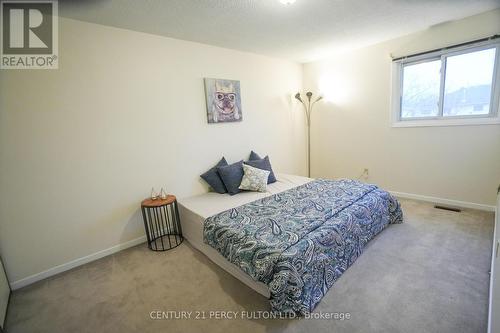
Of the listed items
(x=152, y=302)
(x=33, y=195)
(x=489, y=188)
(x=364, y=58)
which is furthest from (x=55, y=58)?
(x=489, y=188)

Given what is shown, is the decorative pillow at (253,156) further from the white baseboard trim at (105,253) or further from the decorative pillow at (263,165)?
the white baseboard trim at (105,253)

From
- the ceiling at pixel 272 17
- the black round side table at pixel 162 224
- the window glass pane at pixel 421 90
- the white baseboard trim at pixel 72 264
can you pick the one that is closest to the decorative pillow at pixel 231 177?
the black round side table at pixel 162 224

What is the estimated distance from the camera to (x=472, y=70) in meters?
2.79

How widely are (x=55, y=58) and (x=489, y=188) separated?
A: 4883 mm

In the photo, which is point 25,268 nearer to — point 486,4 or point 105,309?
point 105,309

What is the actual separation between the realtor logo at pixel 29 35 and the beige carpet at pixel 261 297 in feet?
6.36

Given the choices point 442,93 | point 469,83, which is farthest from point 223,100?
point 469,83

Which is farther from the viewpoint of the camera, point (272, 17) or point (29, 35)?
point (272, 17)

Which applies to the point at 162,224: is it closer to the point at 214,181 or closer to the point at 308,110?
the point at 214,181

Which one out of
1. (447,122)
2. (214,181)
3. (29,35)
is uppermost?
(29,35)

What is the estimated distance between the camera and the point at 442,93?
3008 millimetres

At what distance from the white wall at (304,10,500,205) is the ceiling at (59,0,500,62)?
23 cm

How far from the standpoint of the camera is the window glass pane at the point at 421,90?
3.07 metres

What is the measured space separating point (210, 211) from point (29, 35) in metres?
2.23
